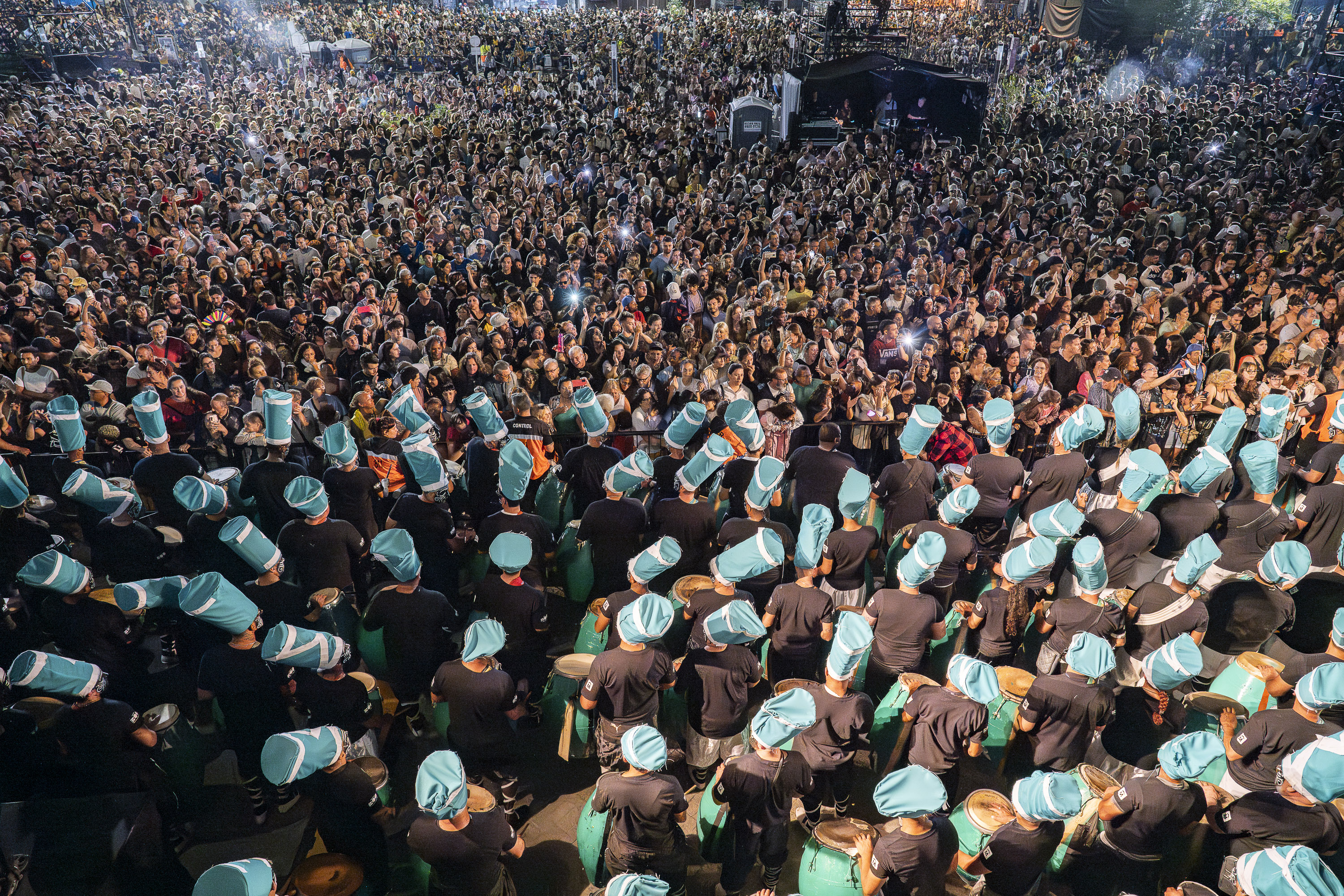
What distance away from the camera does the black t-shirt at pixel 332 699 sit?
4.23 m

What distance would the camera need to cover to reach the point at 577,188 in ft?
51.8

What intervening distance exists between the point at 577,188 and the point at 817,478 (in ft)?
37.5

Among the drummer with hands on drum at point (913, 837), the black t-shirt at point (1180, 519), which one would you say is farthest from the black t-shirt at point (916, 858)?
the black t-shirt at point (1180, 519)

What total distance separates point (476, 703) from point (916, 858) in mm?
2370

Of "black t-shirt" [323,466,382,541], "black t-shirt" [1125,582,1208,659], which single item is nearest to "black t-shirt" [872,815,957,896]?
"black t-shirt" [1125,582,1208,659]

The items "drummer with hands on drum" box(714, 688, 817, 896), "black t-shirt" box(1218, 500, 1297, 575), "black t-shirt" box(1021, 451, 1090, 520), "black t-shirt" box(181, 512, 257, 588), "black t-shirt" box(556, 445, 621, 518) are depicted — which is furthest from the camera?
"black t-shirt" box(556, 445, 621, 518)

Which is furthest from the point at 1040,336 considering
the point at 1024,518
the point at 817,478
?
the point at 817,478

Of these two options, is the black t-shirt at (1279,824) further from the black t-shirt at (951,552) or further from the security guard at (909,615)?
the black t-shirt at (951,552)

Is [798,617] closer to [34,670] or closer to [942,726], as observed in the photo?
[942,726]

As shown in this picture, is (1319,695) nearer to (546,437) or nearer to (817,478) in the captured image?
(817,478)

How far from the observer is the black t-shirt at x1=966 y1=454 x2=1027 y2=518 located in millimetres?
6082

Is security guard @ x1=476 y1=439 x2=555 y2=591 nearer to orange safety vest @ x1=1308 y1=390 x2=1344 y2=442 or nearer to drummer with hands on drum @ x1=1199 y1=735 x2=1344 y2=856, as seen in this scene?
drummer with hands on drum @ x1=1199 y1=735 x2=1344 y2=856

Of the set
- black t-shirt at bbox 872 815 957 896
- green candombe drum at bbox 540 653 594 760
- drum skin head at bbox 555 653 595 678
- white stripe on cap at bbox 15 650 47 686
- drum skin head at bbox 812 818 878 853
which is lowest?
green candombe drum at bbox 540 653 594 760

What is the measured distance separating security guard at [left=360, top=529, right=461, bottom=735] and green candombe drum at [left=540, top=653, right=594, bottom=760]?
0.77 meters
